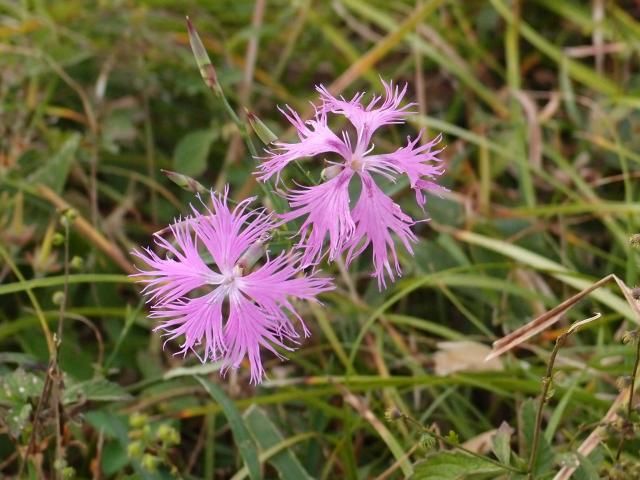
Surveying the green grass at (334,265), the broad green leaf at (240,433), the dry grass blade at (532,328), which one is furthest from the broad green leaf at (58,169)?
the dry grass blade at (532,328)

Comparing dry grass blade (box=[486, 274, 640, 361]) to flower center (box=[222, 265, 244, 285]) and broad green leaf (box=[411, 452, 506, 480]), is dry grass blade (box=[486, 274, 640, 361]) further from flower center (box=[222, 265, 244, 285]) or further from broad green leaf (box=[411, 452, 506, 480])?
flower center (box=[222, 265, 244, 285])

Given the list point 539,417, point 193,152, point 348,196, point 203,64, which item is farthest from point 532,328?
point 193,152

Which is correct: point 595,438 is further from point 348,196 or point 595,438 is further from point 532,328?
point 348,196

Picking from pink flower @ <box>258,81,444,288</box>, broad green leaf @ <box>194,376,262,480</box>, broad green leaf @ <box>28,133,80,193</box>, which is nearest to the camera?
pink flower @ <box>258,81,444,288</box>

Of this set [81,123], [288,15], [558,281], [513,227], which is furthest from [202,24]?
[558,281]

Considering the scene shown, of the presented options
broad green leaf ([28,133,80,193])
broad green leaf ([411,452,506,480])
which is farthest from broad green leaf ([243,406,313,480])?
broad green leaf ([28,133,80,193])

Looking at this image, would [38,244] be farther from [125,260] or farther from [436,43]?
[436,43]
